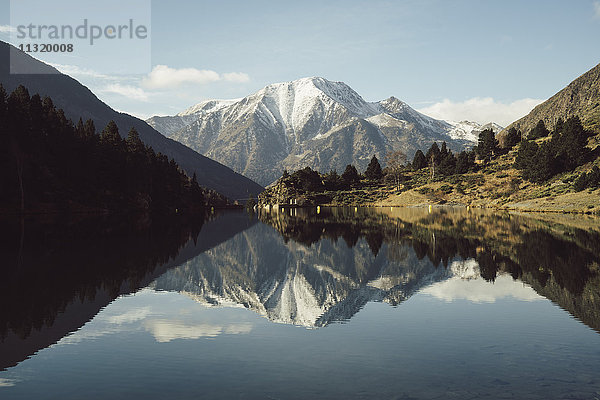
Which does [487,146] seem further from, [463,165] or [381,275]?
[381,275]

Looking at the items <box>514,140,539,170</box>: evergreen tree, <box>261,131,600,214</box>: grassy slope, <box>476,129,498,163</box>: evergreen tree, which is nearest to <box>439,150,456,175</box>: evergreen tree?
<box>261,131,600,214</box>: grassy slope

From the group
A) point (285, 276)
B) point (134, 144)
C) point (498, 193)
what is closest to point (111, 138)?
point (134, 144)

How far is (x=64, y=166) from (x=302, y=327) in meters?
109

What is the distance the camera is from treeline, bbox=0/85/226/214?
304 feet

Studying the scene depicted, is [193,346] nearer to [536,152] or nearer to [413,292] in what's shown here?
[413,292]

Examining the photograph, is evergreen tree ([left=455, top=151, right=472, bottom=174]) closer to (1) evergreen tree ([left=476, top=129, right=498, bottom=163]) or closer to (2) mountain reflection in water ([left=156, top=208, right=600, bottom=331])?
(1) evergreen tree ([left=476, top=129, right=498, bottom=163])

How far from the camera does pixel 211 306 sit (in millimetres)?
20859

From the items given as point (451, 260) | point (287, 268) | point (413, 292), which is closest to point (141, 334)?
point (413, 292)

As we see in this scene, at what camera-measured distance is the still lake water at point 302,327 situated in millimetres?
11269

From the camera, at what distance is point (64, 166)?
359 ft

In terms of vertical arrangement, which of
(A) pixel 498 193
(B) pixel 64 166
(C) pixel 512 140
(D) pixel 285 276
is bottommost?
(D) pixel 285 276

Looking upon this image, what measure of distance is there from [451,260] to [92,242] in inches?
1259

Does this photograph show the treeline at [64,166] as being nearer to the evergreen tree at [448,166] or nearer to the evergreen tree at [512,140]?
the evergreen tree at [448,166]

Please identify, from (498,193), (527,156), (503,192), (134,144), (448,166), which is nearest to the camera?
(503,192)
